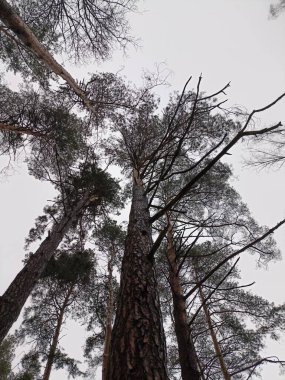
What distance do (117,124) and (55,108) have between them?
6.26ft

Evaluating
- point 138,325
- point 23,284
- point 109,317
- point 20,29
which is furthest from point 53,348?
point 20,29

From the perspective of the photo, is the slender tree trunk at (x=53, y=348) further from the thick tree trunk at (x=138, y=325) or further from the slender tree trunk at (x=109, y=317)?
→ the thick tree trunk at (x=138, y=325)

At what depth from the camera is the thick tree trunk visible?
1.17m

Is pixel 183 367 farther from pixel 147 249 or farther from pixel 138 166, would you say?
pixel 138 166

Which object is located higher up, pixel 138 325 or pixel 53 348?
pixel 53 348

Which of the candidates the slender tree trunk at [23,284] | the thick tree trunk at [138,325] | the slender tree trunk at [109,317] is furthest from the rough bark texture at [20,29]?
the slender tree trunk at [109,317]

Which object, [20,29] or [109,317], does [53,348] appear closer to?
[109,317]

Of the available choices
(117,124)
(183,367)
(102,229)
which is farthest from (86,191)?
(183,367)

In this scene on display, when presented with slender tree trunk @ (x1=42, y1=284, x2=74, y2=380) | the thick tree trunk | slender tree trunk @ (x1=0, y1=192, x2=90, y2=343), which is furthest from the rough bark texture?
slender tree trunk @ (x1=42, y1=284, x2=74, y2=380)

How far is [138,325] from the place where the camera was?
142 cm

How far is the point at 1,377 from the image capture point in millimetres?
12680

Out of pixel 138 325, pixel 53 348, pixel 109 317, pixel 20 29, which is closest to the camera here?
pixel 138 325

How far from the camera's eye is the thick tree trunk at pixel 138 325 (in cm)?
117

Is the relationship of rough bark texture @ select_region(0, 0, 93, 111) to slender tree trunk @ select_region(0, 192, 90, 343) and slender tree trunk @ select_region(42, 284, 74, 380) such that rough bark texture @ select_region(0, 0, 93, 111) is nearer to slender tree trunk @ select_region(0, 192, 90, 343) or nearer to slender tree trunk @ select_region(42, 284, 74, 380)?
slender tree trunk @ select_region(0, 192, 90, 343)
